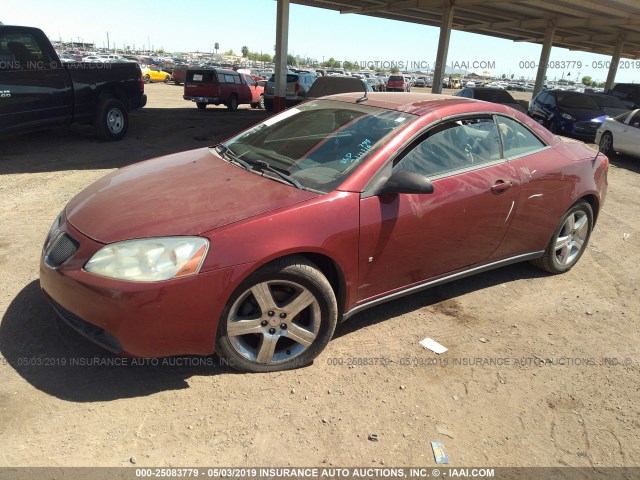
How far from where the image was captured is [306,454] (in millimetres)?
2352

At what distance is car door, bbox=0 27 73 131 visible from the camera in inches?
300

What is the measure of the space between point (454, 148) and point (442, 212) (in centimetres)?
Result: 54

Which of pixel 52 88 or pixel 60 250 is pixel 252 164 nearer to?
pixel 60 250

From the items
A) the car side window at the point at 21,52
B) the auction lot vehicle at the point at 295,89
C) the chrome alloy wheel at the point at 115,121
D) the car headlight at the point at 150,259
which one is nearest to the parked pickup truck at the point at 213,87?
the auction lot vehicle at the point at 295,89

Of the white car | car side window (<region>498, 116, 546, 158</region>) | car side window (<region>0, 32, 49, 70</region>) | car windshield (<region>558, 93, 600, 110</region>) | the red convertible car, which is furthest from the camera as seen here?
car windshield (<region>558, 93, 600, 110</region>)

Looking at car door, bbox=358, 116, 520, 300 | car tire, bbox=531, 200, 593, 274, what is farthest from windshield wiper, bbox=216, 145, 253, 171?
car tire, bbox=531, 200, 593, 274

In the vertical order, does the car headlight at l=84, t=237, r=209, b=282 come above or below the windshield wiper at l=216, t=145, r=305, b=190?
below

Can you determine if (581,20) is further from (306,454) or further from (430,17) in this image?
(306,454)

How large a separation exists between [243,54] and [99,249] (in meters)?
171

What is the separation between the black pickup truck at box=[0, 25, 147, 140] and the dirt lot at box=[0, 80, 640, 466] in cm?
481

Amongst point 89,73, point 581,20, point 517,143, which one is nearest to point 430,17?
point 581,20

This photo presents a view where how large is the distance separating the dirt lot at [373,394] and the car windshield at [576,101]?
42.0 ft

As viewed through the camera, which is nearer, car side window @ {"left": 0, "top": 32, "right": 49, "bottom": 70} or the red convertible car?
the red convertible car

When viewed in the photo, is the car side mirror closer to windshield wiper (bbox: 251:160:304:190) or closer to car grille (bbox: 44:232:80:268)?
windshield wiper (bbox: 251:160:304:190)
